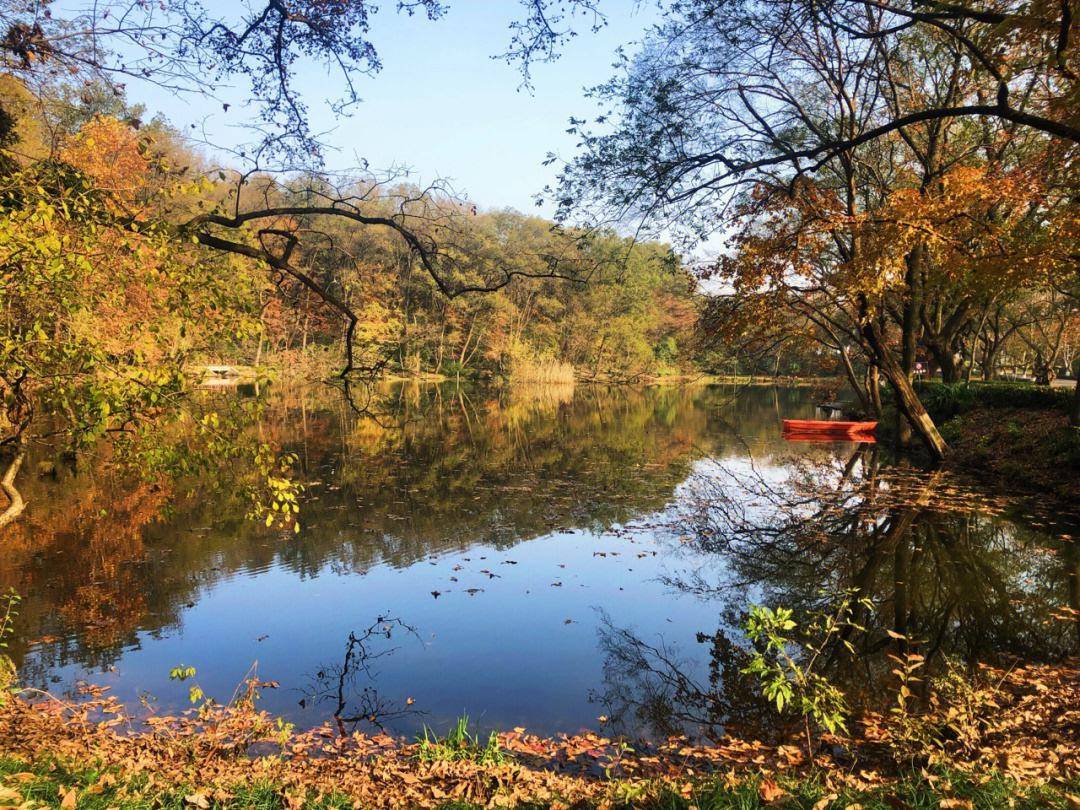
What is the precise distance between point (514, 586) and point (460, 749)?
12.7 ft

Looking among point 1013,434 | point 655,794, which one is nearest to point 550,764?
point 655,794

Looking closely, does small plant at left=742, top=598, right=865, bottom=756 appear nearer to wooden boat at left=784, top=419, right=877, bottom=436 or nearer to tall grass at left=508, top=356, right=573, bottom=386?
wooden boat at left=784, top=419, right=877, bottom=436

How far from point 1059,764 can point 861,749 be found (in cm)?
104

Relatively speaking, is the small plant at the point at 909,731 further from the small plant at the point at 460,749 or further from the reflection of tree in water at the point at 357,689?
the reflection of tree in water at the point at 357,689

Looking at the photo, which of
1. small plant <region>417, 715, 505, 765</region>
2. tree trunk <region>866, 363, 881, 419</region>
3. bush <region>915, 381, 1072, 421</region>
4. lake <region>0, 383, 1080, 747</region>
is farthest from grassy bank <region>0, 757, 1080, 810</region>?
tree trunk <region>866, 363, 881, 419</region>

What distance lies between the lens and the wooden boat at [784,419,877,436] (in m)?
20.9

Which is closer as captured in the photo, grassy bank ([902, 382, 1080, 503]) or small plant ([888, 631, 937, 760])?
small plant ([888, 631, 937, 760])

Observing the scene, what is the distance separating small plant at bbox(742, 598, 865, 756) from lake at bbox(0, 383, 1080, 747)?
0.30 m

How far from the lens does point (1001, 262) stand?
419 inches

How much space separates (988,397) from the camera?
1825 centimetres

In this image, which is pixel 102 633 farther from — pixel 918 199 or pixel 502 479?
pixel 918 199

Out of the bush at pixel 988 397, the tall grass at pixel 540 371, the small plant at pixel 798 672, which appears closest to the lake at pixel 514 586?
the small plant at pixel 798 672

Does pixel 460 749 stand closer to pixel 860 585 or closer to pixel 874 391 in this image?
pixel 860 585

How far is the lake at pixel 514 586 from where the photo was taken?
544 centimetres
